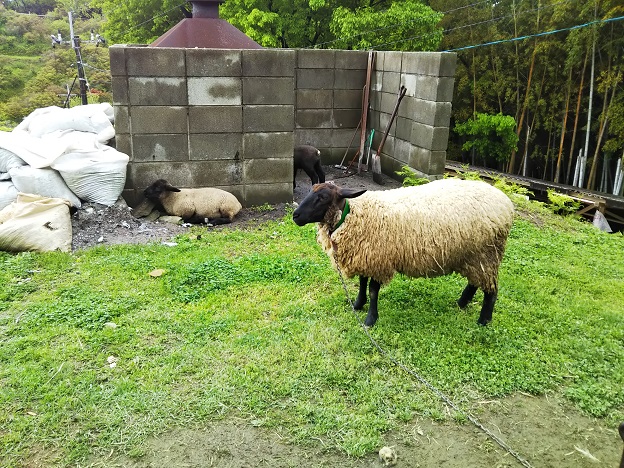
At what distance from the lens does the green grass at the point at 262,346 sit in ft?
10.8

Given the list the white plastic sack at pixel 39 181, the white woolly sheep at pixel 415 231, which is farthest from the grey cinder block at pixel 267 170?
the white woolly sheep at pixel 415 231

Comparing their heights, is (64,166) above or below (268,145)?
below

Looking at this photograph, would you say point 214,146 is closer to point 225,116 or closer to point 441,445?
point 225,116

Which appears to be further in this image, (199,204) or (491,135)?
(491,135)

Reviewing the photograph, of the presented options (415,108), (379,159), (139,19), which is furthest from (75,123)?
(139,19)

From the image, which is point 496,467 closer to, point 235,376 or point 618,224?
point 235,376

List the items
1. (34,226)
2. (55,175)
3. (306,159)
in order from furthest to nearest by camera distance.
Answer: (306,159), (55,175), (34,226)

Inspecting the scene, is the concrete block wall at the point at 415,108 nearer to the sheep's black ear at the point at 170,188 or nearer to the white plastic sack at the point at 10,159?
the sheep's black ear at the point at 170,188

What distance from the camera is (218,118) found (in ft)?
23.8

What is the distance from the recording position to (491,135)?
20250mm

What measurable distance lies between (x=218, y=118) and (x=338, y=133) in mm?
3624

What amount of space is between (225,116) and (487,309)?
467 cm

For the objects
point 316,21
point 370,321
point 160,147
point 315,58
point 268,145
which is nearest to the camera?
point 370,321

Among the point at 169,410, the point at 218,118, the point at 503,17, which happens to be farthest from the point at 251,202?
the point at 503,17
